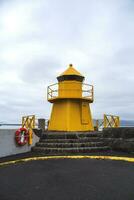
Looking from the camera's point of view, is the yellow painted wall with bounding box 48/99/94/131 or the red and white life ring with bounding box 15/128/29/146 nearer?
the red and white life ring with bounding box 15/128/29/146

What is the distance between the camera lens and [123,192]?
7.02m

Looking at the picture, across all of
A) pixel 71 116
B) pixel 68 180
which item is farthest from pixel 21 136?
pixel 68 180

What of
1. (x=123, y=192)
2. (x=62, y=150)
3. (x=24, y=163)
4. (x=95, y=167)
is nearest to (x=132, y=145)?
(x=62, y=150)

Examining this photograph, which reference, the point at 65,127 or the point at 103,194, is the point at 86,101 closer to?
the point at 65,127

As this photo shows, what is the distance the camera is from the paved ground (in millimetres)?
6855

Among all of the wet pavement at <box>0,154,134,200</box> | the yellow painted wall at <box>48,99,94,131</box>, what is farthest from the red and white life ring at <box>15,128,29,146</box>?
the yellow painted wall at <box>48,99,94,131</box>

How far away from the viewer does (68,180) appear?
830 cm

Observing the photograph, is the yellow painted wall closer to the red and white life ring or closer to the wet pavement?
the red and white life ring

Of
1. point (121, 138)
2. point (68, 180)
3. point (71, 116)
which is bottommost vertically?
point (68, 180)

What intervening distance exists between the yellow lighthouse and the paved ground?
7.76m

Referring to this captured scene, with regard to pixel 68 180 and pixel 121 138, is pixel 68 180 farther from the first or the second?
pixel 121 138

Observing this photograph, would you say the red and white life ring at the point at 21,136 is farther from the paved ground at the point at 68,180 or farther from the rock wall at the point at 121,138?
the rock wall at the point at 121,138

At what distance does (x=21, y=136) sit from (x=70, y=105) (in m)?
5.31

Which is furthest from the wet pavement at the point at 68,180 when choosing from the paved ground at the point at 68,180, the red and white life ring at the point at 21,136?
the red and white life ring at the point at 21,136
